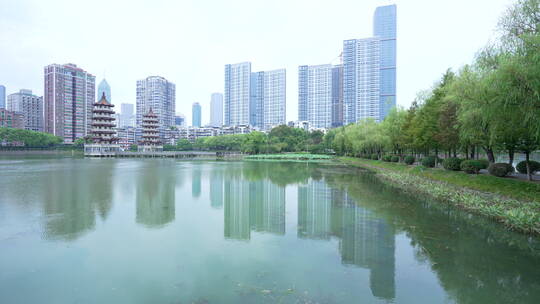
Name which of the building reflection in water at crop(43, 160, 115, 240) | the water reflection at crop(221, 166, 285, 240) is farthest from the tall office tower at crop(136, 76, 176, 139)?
the water reflection at crop(221, 166, 285, 240)

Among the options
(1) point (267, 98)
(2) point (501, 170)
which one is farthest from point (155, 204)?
(1) point (267, 98)

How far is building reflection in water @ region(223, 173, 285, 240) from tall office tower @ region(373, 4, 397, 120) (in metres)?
110

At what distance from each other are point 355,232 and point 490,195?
8714mm

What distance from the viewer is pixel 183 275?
20.8 ft

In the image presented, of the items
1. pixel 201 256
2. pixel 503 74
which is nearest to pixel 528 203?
pixel 503 74

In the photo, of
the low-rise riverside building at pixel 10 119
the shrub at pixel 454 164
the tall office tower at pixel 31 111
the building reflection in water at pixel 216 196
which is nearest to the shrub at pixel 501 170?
the shrub at pixel 454 164

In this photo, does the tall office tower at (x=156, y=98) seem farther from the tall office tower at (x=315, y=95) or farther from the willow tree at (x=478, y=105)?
the willow tree at (x=478, y=105)

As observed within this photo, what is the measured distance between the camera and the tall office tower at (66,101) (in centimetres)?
10044

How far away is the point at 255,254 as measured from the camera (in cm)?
766

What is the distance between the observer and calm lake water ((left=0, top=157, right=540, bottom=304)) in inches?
224

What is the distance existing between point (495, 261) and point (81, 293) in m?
9.52

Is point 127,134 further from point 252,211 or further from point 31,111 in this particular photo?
point 252,211

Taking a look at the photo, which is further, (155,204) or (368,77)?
(368,77)

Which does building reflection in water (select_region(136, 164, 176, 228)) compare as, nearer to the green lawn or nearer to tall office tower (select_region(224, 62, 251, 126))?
the green lawn
